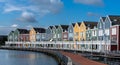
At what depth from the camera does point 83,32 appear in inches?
4934

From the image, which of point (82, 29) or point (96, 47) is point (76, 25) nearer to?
point (82, 29)

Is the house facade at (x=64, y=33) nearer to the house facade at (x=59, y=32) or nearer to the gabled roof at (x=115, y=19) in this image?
the house facade at (x=59, y=32)

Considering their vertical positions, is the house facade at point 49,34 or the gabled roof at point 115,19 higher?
the gabled roof at point 115,19

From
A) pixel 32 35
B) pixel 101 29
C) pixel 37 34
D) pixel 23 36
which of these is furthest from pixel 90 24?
pixel 23 36

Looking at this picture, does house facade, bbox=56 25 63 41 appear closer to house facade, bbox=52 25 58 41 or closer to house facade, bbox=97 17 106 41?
house facade, bbox=52 25 58 41

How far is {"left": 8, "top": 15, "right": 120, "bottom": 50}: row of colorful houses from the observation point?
94.8 metres

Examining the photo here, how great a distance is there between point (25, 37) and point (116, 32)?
346 feet

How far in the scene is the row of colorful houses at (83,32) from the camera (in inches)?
3730

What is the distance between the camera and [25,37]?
627 feet

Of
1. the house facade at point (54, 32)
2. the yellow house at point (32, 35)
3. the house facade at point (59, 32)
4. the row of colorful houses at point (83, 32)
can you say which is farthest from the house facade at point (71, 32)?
the yellow house at point (32, 35)

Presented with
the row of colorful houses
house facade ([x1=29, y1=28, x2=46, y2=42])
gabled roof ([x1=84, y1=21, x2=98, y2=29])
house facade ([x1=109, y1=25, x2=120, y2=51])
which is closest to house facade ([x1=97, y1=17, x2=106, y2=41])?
the row of colorful houses

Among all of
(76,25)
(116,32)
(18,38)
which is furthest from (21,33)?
(116,32)

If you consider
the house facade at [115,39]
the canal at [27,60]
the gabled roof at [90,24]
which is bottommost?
the canal at [27,60]

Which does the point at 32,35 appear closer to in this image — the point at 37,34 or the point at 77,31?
the point at 37,34
